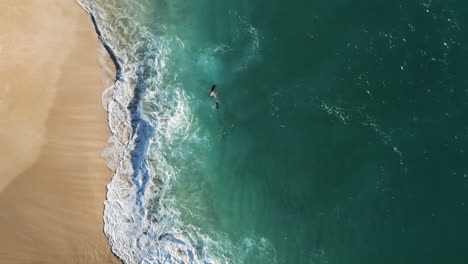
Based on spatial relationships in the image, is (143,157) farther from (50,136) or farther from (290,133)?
(290,133)

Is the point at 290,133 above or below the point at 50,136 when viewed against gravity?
above

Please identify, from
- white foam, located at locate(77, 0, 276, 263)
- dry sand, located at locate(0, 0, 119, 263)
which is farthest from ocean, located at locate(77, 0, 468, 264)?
dry sand, located at locate(0, 0, 119, 263)

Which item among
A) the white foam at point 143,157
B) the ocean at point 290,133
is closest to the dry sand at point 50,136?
the white foam at point 143,157

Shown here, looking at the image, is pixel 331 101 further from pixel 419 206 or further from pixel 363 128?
pixel 419 206

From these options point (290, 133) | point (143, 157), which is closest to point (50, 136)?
point (143, 157)

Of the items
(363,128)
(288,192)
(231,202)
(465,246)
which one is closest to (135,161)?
(231,202)

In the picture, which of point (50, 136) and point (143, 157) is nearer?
point (50, 136)
